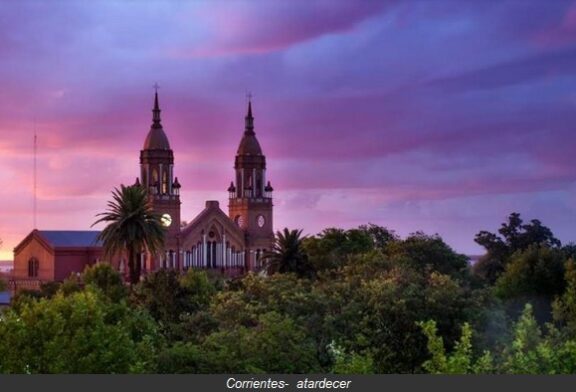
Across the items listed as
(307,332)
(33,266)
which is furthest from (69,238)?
(307,332)

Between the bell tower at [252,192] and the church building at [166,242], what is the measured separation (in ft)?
0.60

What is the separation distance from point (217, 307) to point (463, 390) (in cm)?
2818

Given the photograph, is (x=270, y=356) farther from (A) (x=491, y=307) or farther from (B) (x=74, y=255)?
(B) (x=74, y=255)

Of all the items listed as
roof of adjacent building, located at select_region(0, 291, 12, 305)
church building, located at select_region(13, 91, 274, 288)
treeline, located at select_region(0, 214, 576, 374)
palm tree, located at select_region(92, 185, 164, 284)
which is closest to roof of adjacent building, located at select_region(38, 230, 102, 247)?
church building, located at select_region(13, 91, 274, 288)

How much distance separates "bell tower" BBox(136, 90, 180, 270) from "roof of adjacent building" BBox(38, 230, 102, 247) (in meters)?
9.11

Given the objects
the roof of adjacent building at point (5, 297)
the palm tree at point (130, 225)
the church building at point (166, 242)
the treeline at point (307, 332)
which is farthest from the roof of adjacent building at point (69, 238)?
the treeline at point (307, 332)

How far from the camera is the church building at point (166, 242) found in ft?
427

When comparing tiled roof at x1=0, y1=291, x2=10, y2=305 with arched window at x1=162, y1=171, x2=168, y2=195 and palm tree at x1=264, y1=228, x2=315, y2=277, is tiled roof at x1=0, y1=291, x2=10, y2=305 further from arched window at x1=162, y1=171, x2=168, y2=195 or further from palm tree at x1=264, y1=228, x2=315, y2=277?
palm tree at x1=264, y1=228, x2=315, y2=277

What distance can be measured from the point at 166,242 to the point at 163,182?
24.8 ft

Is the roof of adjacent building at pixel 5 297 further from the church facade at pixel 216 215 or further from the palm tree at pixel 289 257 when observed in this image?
the palm tree at pixel 289 257

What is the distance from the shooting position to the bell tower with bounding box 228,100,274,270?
13988cm

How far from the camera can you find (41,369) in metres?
32.9

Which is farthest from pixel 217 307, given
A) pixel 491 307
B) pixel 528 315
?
pixel 528 315

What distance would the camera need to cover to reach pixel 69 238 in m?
136
